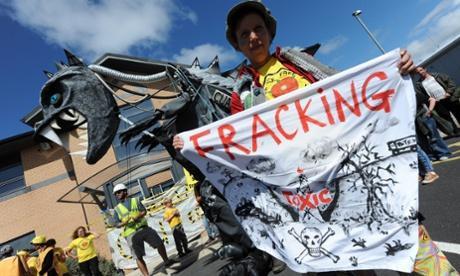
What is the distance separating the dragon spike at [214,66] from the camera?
3588mm

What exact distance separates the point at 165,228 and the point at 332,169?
9.12 meters

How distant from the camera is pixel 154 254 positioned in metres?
10.1

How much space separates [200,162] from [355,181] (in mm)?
1028

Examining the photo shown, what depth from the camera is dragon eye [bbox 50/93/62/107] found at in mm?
3158

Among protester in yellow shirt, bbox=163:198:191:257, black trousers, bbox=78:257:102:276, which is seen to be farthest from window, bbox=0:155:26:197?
protester in yellow shirt, bbox=163:198:191:257

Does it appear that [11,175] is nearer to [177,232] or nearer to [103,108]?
[177,232]

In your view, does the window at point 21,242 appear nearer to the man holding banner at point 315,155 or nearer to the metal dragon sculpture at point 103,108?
the metal dragon sculpture at point 103,108

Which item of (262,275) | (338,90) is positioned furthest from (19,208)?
(338,90)

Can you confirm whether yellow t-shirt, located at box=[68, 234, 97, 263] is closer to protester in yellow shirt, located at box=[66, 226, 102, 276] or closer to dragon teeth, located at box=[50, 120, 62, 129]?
protester in yellow shirt, located at box=[66, 226, 102, 276]

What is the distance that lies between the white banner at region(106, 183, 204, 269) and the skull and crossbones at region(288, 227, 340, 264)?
8.48 metres

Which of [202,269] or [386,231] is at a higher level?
[386,231]

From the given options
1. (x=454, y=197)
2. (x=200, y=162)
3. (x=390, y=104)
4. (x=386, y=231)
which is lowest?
(x=454, y=197)

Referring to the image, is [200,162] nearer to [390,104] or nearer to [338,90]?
[338,90]

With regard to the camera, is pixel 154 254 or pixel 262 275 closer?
pixel 262 275
